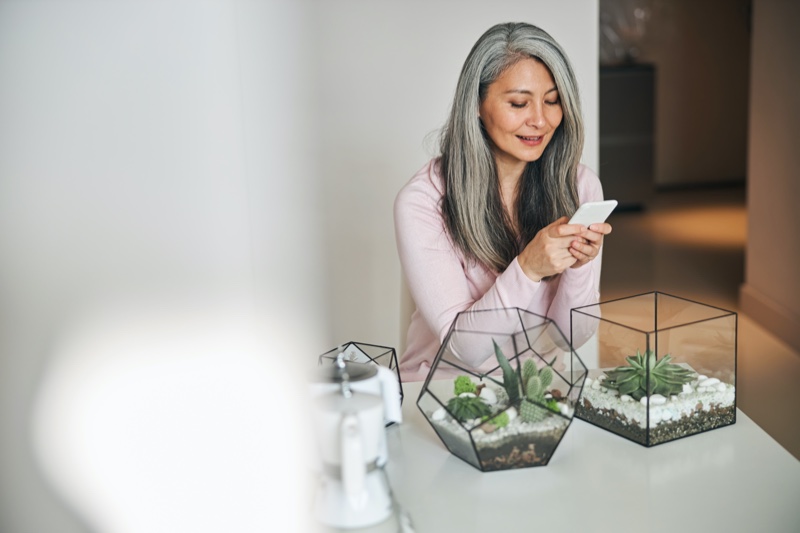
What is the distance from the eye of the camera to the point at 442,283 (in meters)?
1.68

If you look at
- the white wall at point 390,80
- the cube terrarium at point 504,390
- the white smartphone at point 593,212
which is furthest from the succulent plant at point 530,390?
the white wall at point 390,80

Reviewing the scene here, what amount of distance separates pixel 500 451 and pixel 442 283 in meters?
0.56

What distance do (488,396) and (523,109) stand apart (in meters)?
0.68

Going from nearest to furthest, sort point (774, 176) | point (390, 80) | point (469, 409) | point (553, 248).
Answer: point (469, 409)
point (553, 248)
point (390, 80)
point (774, 176)

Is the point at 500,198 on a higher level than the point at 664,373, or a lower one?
higher

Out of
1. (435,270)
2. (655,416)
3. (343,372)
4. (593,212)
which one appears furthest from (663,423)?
(435,270)

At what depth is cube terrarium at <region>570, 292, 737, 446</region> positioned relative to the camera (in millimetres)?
1231

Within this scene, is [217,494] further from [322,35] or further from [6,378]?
[322,35]

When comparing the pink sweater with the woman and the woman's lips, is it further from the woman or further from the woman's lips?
the woman's lips

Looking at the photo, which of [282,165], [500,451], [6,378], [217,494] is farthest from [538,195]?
[6,378]

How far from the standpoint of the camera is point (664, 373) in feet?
4.08

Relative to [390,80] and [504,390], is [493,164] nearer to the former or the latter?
[504,390]

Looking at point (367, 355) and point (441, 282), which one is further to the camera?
point (441, 282)

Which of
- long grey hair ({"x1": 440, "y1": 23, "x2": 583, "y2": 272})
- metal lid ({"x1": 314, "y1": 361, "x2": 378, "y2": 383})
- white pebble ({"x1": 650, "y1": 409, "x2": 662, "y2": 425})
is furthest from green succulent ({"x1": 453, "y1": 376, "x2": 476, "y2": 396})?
long grey hair ({"x1": 440, "y1": 23, "x2": 583, "y2": 272})
